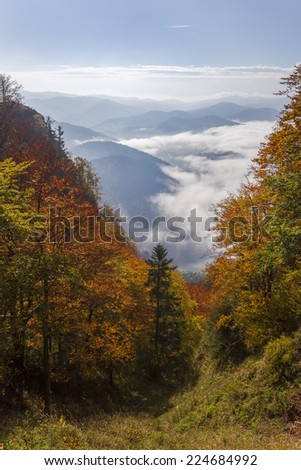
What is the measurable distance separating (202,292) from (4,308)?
214ft

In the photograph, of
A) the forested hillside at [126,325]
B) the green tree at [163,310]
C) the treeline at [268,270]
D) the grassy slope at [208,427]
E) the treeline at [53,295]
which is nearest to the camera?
the grassy slope at [208,427]

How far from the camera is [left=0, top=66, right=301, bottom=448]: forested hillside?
13.9 metres

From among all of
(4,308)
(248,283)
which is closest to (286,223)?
(248,283)

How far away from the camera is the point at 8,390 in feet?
58.9

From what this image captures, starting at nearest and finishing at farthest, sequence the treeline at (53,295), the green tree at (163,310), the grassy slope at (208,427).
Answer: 1. the grassy slope at (208,427)
2. the treeline at (53,295)
3. the green tree at (163,310)

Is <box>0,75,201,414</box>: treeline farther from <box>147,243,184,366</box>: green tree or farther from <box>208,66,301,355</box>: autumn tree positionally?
<box>208,66,301,355</box>: autumn tree

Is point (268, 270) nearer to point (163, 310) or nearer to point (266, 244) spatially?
point (266, 244)

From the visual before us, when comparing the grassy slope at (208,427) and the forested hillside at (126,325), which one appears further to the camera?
the forested hillside at (126,325)

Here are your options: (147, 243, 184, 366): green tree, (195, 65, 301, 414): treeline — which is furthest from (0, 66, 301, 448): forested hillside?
(147, 243, 184, 366): green tree

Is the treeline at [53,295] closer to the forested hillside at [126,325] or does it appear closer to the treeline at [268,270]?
the forested hillside at [126,325]

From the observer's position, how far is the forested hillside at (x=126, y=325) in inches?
547

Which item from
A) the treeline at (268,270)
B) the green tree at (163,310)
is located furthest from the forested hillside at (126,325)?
the green tree at (163,310)

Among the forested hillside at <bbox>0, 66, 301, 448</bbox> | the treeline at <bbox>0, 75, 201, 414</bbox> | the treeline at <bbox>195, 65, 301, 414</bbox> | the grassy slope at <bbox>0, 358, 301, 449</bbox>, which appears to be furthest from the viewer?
the treeline at <bbox>0, 75, 201, 414</bbox>
